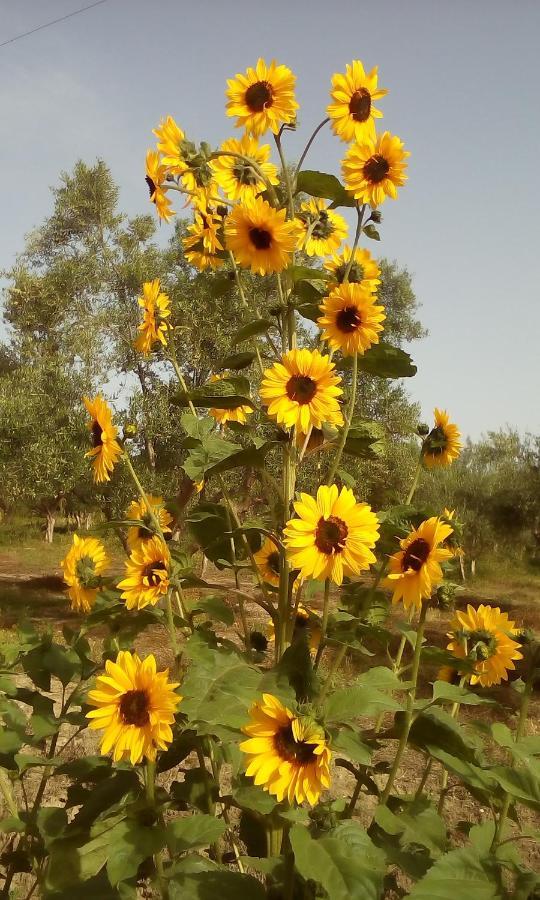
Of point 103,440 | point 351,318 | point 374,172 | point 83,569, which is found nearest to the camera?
point 351,318

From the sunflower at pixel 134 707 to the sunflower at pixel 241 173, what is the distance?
4.66 ft

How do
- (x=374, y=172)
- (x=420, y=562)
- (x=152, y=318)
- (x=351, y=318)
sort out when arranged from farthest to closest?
(x=152, y=318), (x=374, y=172), (x=351, y=318), (x=420, y=562)

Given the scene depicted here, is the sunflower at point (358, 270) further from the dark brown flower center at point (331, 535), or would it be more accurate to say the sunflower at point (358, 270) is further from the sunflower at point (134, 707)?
the sunflower at point (134, 707)

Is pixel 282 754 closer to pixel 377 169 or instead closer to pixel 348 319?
pixel 348 319

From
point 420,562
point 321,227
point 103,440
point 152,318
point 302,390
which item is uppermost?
point 321,227

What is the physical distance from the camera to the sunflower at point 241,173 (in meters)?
2.09

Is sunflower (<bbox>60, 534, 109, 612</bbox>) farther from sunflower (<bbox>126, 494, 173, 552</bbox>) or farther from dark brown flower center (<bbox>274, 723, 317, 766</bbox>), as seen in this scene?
dark brown flower center (<bbox>274, 723, 317, 766</bbox>)

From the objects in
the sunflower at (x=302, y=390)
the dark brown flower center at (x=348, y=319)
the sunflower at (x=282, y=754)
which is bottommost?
the sunflower at (x=282, y=754)

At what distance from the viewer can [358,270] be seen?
2.06 metres

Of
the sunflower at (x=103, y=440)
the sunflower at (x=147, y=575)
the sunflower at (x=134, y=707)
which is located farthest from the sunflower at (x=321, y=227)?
the sunflower at (x=134, y=707)

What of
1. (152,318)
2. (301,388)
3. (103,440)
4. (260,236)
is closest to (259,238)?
(260,236)

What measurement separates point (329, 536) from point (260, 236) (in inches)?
33.8

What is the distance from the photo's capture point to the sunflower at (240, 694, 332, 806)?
56.1 inches

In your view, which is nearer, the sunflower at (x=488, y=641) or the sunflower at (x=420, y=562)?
the sunflower at (x=420, y=562)
